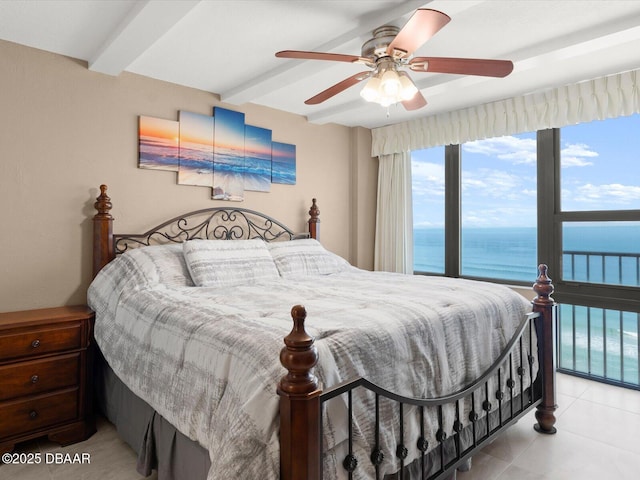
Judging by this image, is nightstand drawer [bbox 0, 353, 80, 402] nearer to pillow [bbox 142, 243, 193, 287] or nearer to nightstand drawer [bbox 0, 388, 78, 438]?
nightstand drawer [bbox 0, 388, 78, 438]

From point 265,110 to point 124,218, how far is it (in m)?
1.61

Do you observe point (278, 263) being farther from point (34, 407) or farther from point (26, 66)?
point (26, 66)

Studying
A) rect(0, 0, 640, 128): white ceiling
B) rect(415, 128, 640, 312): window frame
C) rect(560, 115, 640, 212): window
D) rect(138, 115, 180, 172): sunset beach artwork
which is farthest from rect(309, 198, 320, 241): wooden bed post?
rect(560, 115, 640, 212): window

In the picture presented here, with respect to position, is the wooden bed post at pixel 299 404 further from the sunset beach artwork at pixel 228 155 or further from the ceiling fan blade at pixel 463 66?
the sunset beach artwork at pixel 228 155

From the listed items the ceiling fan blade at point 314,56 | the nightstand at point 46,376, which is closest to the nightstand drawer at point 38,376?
the nightstand at point 46,376

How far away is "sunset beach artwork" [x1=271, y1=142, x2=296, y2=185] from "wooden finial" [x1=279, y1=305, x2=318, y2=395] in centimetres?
275

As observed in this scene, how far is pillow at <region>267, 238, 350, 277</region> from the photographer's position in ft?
10.0

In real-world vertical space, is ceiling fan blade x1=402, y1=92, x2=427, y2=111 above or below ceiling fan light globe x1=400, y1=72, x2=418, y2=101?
above

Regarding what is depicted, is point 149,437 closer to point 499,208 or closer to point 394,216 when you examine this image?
point 394,216

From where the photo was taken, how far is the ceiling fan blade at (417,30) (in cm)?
155

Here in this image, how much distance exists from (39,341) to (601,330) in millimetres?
4076

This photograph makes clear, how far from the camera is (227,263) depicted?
2666mm

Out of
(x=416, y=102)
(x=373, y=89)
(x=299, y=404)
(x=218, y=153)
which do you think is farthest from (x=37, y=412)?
(x=416, y=102)

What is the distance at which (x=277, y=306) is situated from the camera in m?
1.89
